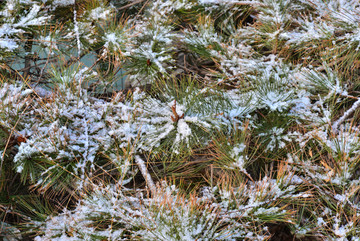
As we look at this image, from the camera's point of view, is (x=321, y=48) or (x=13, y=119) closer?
(x=13, y=119)

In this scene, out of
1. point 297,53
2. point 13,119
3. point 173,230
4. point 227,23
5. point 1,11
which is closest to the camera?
point 173,230

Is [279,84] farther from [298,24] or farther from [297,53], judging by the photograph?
[298,24]

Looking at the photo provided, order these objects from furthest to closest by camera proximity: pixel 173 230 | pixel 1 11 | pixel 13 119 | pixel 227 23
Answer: pixel 227 23
pixel 1 11
pixel 13 119
pixel 173 230

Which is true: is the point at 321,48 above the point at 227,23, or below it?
below

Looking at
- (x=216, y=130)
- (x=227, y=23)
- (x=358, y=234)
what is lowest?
(x=358, y=234)

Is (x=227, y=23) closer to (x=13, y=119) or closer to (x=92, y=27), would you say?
(x=92, y=27)

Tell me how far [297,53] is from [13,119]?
90cm

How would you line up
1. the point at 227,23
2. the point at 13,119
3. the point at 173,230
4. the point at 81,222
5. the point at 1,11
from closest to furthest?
the point at 173,230 → the point at 81,222 → the point at 13,119 → the point at 1,11 → the point at 227,23

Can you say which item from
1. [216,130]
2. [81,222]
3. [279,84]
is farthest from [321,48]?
[81,222]

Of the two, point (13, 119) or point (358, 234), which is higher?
point (13, 119)

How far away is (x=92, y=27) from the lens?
125 centimetres

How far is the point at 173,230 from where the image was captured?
79cm

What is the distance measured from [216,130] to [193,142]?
0.28ft

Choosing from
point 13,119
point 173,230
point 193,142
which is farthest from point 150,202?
point 13,119
